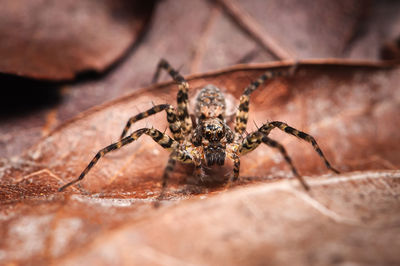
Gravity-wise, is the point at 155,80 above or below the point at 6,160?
above

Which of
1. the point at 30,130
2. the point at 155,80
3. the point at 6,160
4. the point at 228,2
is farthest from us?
the point at 228,2

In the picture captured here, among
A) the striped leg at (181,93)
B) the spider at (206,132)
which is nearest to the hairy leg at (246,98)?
the spider at (206,132)

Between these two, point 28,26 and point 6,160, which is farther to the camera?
point 28,26

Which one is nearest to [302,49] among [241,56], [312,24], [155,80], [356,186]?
[312,24]

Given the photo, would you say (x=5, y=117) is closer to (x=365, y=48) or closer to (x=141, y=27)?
(x=141, y=27)

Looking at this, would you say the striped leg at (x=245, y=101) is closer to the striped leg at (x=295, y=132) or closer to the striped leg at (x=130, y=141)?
the striped leg at (x=295, y=132)

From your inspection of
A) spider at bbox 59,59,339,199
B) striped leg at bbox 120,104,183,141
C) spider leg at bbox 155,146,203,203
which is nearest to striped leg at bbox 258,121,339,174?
spider at bbox 59,59,339,199
